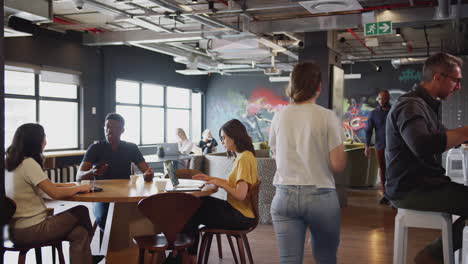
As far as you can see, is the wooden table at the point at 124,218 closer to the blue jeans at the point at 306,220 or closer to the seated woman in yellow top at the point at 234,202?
the seated woman in yellow top at the point at 234,202

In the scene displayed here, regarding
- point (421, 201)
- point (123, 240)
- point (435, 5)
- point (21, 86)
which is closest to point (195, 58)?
point (21, 86)

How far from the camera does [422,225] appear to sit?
267 cm

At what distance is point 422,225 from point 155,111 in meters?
10.8

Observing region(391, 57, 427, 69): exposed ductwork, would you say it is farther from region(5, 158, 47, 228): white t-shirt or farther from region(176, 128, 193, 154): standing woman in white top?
Answer: region(5, 158, 47, 228): white t-shirt

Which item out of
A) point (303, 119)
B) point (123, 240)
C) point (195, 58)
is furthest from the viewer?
point (195, 58)

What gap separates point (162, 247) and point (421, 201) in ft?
5.31

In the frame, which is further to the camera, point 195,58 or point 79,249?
point 195,58

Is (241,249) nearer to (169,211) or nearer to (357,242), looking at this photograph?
(169,211)

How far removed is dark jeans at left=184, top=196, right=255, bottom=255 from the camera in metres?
3.52

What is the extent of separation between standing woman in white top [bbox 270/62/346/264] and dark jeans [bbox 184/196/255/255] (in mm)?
1253

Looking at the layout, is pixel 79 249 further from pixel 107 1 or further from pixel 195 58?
pixel 195 58

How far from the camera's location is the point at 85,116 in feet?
32.4

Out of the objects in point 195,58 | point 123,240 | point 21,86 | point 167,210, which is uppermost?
point 195,58

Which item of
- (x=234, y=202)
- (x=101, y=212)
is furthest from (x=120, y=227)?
(x=234, y=202)
